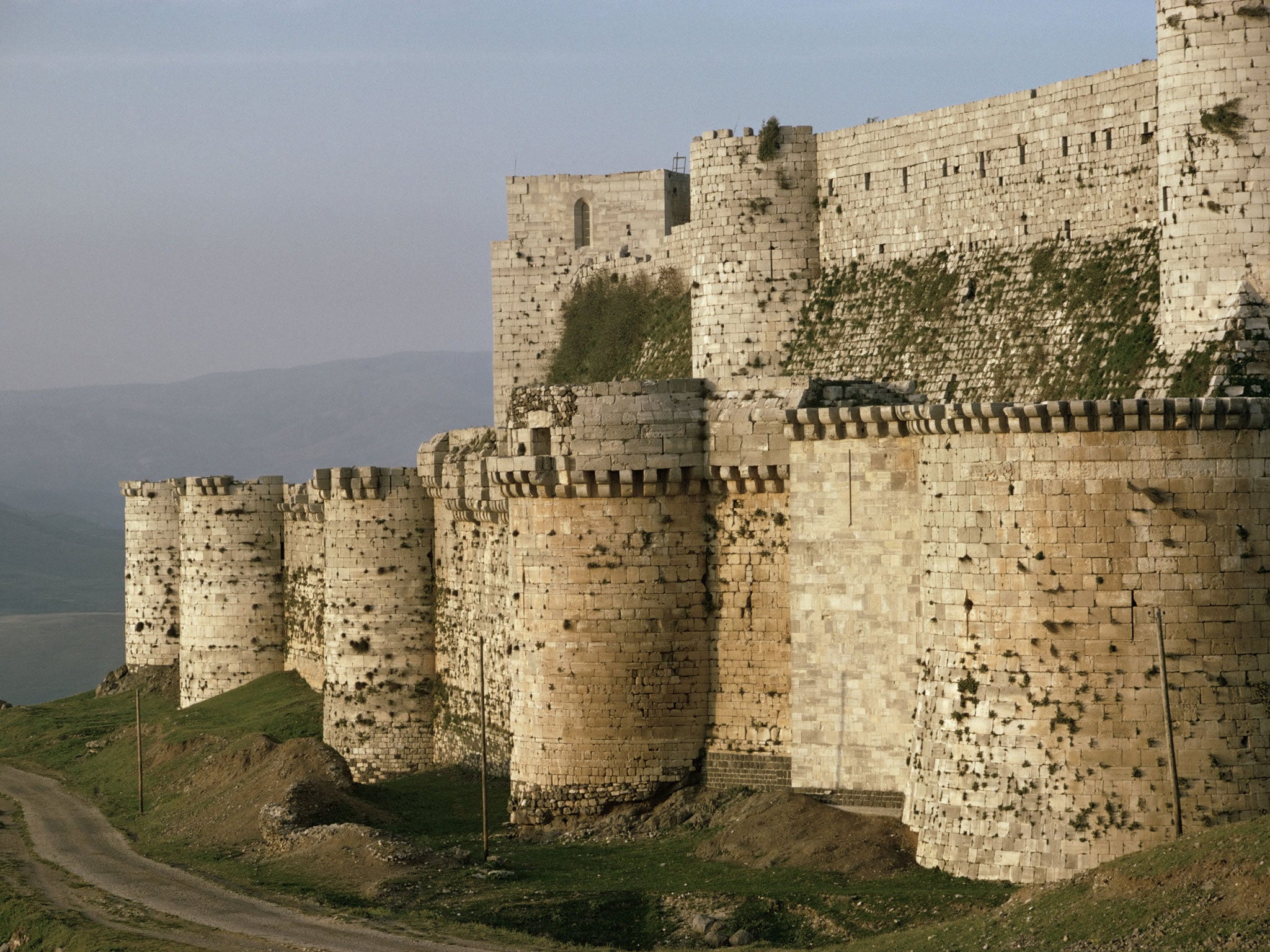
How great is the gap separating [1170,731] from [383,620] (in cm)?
2201

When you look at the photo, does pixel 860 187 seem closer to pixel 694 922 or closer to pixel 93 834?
pixel 93 834

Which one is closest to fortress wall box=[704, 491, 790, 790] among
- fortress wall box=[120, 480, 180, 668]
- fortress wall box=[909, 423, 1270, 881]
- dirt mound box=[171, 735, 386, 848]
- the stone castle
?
the stone castle

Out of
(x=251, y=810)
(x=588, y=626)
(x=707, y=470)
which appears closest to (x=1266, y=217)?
(x=707, y=470)

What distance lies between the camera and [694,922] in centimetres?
2709

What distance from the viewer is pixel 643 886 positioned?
28875 mm

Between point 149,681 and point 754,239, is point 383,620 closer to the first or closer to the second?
point 754,239

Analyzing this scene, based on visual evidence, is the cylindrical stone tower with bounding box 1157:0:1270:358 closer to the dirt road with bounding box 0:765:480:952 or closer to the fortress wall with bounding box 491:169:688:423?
the dirt road with bounding box 0:765:480:952

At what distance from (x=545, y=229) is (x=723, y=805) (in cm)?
3427

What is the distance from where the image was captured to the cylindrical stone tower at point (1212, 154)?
34.9m

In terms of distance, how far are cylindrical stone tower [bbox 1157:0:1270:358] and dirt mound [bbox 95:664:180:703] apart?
112ft

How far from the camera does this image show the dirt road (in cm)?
2688

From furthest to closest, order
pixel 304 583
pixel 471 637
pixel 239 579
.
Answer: pixel 239 579, pixel 304 583, pixel 471 637

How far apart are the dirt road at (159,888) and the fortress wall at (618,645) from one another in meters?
5.63

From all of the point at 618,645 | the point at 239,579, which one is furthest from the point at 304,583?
the point at 618,645
